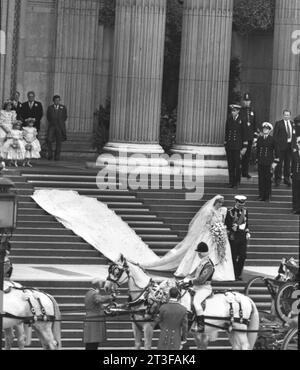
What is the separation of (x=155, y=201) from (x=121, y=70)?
307cm

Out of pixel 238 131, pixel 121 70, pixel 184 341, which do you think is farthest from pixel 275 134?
pixel 184 341

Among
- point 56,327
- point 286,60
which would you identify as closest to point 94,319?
point 56,327

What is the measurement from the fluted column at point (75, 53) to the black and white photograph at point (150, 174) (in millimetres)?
34

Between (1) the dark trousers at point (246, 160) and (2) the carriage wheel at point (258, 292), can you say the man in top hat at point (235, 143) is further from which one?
(2) the carriage wheel at point (258, 292)

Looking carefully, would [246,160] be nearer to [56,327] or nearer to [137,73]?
[137,73]

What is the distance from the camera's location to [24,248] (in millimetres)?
37594

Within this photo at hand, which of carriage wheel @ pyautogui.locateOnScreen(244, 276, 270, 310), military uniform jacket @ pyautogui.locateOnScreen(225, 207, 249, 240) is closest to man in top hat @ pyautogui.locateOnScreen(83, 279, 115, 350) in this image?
carriage wheel @ pyautogui.locateOnScreen(244, 276, 270, 310)

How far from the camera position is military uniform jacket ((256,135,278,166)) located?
41.2 metres

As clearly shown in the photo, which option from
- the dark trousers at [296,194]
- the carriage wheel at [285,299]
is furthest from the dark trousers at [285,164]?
the carriage wheel at [285,299]

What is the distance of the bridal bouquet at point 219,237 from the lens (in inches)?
1421

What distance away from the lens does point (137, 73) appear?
41.6 meters

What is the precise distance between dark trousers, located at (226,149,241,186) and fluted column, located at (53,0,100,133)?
5.98 metres

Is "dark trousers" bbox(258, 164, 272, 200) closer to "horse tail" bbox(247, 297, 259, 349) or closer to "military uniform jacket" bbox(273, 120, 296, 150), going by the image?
"military uniform jacket" bbox(273, 120, 296, 150)

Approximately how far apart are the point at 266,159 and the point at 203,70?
2.53m
